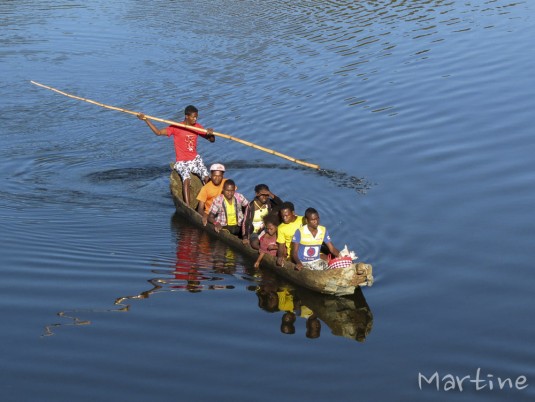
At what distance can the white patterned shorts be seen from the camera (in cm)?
1755

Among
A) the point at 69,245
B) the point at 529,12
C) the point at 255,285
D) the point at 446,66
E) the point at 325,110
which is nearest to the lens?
the point at 255,285

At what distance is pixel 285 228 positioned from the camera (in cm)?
1409

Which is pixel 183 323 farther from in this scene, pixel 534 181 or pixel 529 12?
pixel 529 12

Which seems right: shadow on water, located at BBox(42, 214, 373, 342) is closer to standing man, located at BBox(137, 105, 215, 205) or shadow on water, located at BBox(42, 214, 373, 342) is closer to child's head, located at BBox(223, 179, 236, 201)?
child's head, located at BBox(223, 179, 236, 201)

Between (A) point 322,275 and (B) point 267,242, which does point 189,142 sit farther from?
(A) point 322,275

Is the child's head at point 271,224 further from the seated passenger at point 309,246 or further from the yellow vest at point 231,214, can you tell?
the yellow vest at point 231,214

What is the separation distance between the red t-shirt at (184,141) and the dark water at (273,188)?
3.58 feet

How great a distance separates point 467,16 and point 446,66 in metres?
5.44

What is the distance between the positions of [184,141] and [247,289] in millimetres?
4546

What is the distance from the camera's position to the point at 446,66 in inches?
1020

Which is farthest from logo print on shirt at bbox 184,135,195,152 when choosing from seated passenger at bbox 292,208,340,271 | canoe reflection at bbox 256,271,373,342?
seated passenger at bbox 292,208,340,271

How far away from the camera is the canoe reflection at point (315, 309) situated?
40.8ft

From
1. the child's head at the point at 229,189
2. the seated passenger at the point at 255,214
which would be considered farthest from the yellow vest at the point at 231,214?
the seated passenger at the point at 255,214

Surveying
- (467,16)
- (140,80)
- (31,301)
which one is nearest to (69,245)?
(31,301)
